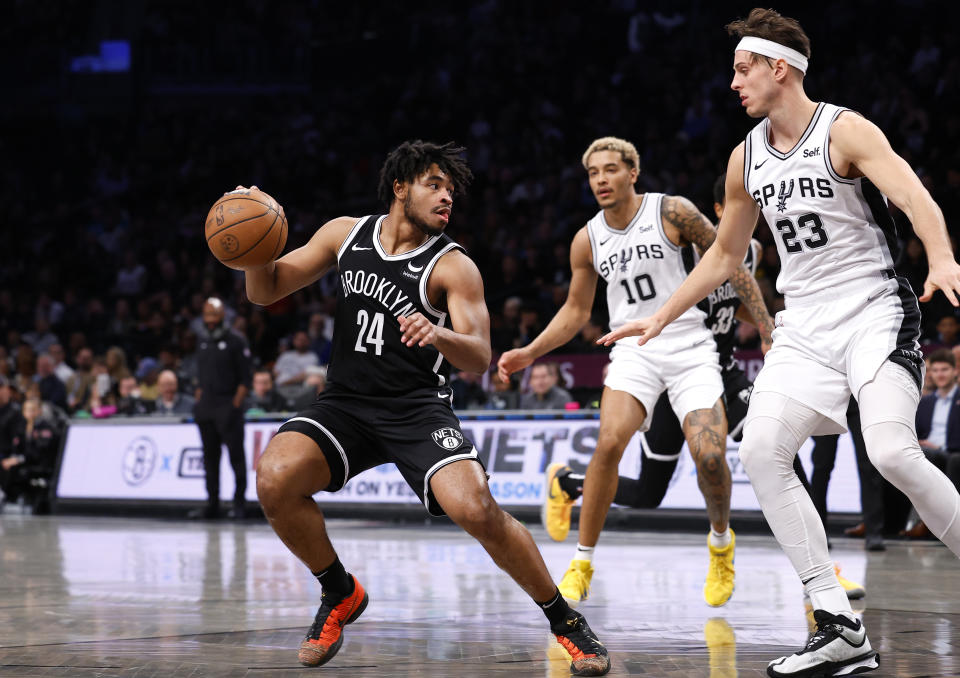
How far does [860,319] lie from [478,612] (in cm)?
278

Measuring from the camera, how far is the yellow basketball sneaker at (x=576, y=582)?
266 inches

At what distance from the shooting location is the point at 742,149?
5.16m

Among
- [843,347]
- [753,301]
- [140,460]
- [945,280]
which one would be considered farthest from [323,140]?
[945,280]

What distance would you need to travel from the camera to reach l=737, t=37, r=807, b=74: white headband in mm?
4977

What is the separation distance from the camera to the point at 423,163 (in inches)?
211

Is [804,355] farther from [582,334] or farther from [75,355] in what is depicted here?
[75,355]

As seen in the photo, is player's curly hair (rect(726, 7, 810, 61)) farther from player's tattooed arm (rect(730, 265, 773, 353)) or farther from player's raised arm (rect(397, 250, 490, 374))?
player's tattooed arm (rect(730, 265, 773, 353))

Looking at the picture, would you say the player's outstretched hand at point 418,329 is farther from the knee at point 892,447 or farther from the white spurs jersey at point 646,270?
the white spurs jersey at point 646,270

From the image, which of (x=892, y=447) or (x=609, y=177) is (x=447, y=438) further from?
(x=609, y=177)

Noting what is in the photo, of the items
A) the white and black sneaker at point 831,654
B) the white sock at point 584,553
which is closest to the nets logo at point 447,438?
the white and black sneaker at point 831,654

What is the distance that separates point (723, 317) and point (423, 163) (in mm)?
2817

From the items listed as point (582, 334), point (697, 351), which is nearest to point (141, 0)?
point (582, 334)

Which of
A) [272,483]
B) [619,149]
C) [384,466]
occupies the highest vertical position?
[619,149]

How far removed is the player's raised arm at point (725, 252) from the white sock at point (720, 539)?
6.92ft
